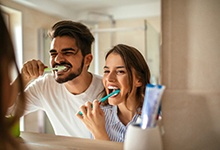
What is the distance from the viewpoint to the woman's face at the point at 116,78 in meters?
0.59

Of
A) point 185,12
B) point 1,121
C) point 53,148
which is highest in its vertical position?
point 185,12

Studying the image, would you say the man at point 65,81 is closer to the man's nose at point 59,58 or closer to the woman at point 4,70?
the man's nose at point 59,58

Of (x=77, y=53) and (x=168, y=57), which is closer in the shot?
(x=168, y=57)

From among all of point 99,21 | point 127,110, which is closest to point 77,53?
point 99,21

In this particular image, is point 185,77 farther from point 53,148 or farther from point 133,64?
point 53,148

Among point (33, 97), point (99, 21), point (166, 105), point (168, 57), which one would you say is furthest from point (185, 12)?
point (33, 97)

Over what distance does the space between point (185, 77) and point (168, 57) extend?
0.06m

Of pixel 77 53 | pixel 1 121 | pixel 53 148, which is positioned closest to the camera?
pixel 1 121

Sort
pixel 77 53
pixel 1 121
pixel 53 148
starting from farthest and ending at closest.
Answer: pixel 77 53 < pixel 53 148 < pixel 1 121

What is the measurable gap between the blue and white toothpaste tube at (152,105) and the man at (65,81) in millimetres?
224

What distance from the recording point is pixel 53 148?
568 mm

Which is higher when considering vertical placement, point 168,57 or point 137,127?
point 168,57

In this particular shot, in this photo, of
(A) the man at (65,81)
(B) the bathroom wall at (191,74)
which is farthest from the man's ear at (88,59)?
(B) the bathroom wall at (191,74)

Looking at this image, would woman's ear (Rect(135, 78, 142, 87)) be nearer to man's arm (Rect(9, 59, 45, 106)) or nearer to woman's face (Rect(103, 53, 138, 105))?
woman's face (Rect(103, 53, 138, 105))
